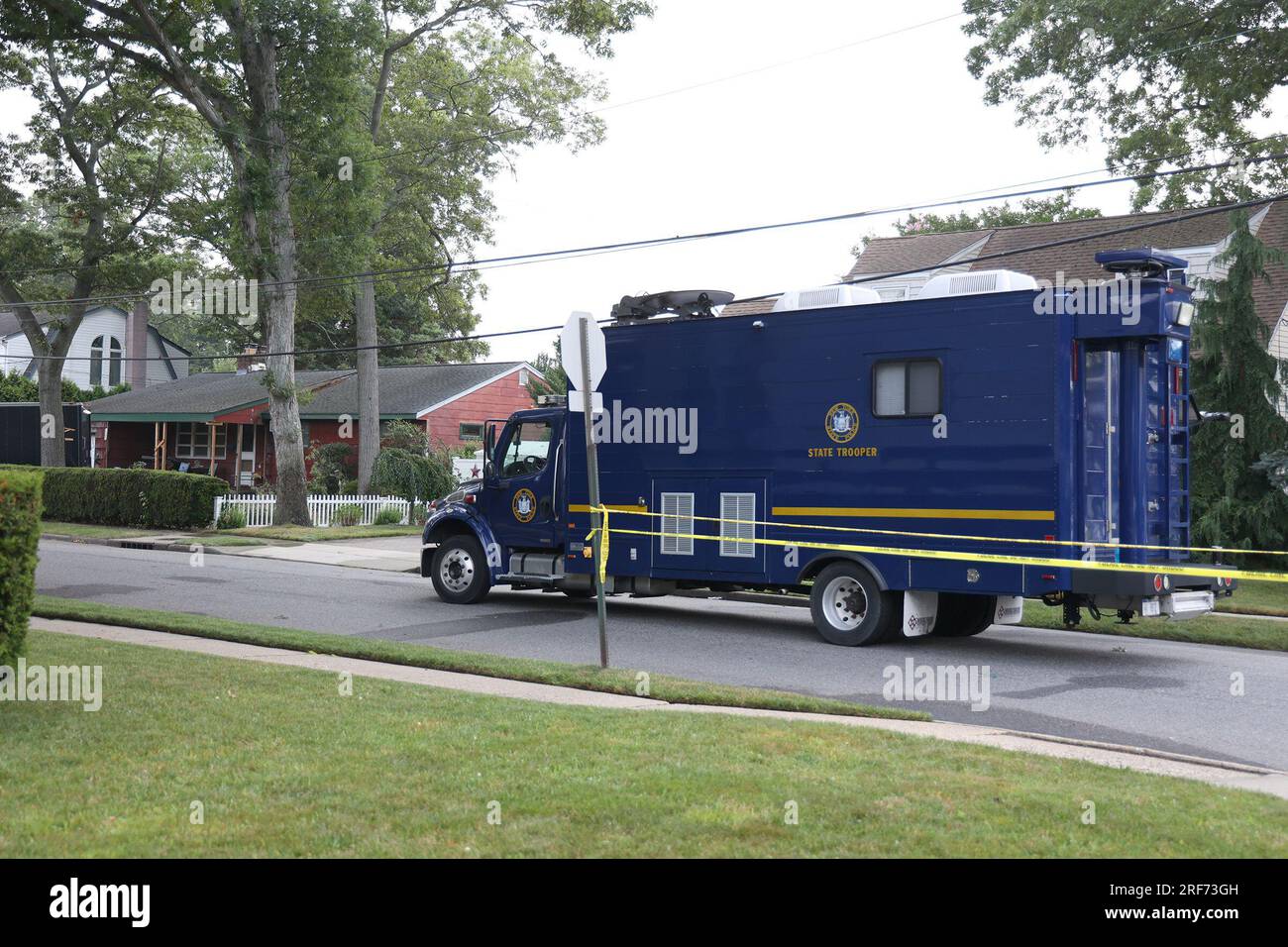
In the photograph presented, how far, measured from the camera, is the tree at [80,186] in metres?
37.0

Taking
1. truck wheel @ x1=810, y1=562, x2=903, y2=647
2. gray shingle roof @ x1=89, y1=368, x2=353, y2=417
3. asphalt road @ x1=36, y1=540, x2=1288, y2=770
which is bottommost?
asphalt road @ x1=36, y1=540, x2=1288, y2=770

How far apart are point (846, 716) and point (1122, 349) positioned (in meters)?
5.35

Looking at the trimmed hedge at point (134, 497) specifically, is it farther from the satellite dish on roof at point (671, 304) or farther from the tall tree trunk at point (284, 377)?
the satellite dish on roof at point (671, 304)

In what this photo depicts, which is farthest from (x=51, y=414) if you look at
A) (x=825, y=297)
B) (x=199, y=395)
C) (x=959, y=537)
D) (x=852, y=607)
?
(x=959, y=537)

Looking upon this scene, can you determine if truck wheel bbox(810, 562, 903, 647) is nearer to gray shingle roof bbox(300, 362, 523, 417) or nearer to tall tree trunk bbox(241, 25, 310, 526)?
tall tree trunk bbox(241, 25, 310, 526)

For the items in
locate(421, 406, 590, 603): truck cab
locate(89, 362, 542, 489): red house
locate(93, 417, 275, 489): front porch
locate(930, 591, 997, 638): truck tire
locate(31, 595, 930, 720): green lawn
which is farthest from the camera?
locate(93, 417, 275, 489): front porch

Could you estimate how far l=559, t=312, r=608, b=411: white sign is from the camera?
10242 mm

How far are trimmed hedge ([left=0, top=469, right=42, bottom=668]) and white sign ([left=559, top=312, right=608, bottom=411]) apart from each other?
13.1ft

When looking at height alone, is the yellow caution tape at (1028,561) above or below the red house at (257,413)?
below

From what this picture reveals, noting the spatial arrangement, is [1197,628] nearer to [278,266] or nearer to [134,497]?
[278,266]

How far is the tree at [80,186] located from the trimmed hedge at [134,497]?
6630 millimetres

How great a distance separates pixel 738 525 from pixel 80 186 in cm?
3131

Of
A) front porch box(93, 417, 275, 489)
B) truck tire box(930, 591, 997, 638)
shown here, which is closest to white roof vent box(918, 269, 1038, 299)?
truck tire box(930, 591, 997, 638)

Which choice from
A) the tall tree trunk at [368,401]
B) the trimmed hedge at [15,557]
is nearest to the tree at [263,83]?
the tall tree trunk at [368,401]
